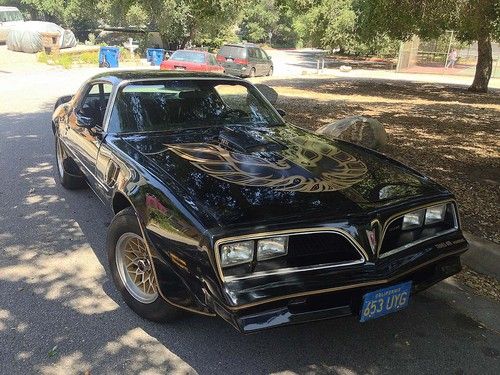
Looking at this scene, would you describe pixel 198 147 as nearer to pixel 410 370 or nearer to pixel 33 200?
pixel 410 370

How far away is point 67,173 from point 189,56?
14.5m

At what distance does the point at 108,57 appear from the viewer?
24.2 m

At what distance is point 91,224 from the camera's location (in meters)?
4.55

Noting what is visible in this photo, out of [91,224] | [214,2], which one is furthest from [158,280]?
[214,2]

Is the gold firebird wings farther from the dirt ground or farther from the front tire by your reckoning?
the dirt ground

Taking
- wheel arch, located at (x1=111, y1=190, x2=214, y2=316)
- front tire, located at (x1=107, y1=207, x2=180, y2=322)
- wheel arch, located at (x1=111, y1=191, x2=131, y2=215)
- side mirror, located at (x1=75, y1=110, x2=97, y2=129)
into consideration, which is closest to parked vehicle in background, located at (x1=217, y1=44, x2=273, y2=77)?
side mirror, located at (x1=75, y1=110, x2=97, y2=129)

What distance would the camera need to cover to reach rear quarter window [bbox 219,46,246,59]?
70.5ft

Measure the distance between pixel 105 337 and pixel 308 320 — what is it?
4.37ft

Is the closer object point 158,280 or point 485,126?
point 158,280

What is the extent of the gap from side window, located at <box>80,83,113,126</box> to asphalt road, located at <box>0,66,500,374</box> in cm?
122

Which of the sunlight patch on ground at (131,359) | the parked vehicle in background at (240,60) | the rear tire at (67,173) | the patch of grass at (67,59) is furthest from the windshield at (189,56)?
the sunlight patch on ground at (131,359)

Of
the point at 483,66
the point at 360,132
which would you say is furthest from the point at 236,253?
the point at 483,66

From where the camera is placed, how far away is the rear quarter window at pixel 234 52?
70.5 ft

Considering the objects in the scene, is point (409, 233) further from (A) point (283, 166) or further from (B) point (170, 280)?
(B) point (170, 280)
